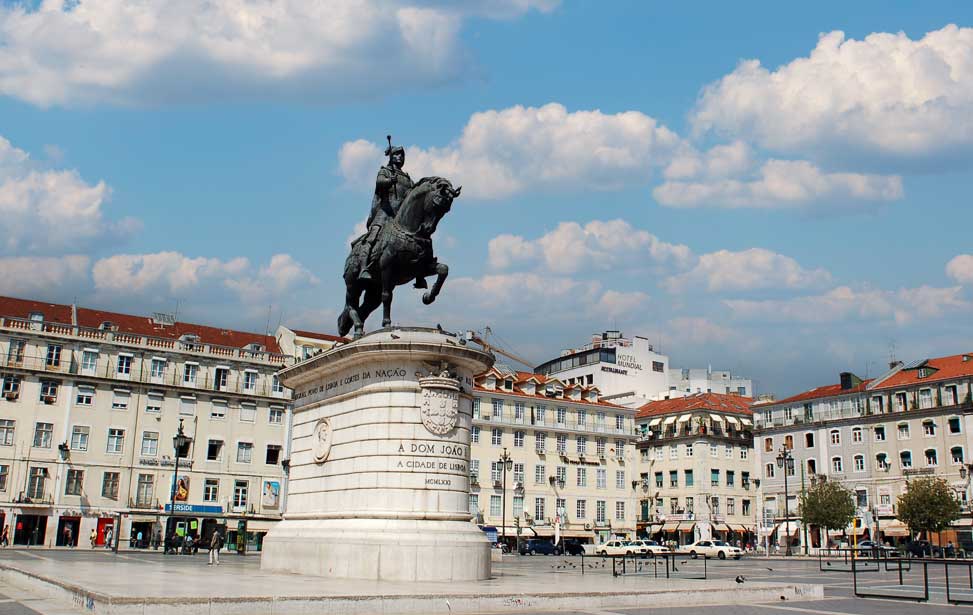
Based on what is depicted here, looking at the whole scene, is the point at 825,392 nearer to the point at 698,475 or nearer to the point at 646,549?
the point at 698,475

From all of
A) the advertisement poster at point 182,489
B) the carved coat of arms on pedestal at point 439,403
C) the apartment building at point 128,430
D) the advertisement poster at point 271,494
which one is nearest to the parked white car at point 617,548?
the apartment building at point 128,430

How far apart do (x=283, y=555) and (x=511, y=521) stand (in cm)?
5564

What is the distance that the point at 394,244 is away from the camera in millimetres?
24609

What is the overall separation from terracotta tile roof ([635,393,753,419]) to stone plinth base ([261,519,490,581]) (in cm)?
7226

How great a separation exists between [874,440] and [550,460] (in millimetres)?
27750

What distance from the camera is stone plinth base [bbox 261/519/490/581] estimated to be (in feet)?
69.4

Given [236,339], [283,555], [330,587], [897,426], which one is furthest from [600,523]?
[330,587]

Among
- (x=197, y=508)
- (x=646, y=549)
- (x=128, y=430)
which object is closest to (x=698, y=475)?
(x=646, y=549)

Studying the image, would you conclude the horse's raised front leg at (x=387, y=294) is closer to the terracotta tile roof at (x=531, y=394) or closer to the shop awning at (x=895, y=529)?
the terracotta tile roof at (x=531, y=394)

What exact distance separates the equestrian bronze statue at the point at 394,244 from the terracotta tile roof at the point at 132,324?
4845 centimetres

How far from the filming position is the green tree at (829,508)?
237 feet

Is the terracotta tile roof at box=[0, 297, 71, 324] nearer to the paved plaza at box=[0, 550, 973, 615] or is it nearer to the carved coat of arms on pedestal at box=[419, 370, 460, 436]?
the paved plaza at box=[0, 550, 973, 615]

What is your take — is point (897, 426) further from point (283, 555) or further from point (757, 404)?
point (283, 555)

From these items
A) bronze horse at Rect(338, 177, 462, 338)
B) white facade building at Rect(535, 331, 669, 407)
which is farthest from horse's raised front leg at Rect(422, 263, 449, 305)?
white facade building at Rect(535, 331, 669, 407)
